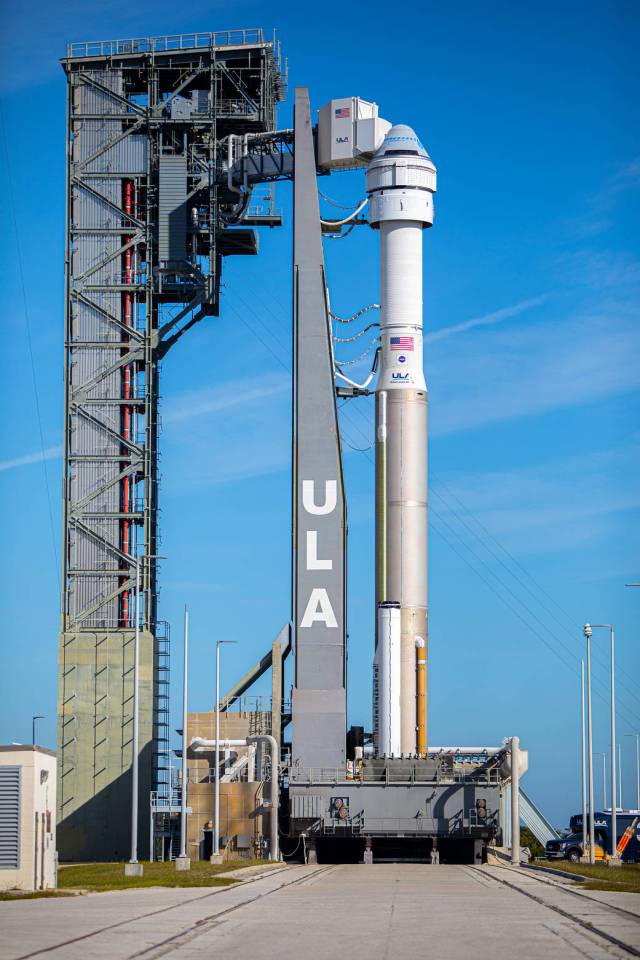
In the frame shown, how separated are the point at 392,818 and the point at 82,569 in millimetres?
22667

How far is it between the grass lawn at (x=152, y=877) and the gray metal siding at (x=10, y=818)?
207 centimetres

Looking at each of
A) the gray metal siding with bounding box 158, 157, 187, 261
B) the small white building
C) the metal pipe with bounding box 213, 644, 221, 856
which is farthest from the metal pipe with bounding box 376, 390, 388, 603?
the small white building

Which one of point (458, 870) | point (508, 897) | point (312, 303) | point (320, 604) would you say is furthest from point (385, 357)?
point (508, 897)

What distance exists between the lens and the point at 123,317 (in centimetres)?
8212

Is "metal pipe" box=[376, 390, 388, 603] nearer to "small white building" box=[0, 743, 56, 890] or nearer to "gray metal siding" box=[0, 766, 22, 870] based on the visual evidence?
"small white building" box=[0, 743, 56, 890]

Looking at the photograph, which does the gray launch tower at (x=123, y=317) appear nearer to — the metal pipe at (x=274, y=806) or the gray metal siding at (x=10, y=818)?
the metal pipe at (x=274, y=806)

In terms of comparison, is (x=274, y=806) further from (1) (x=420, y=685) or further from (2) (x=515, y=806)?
(2) (x=515, y=806)

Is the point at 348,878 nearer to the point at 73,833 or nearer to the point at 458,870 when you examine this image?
the point at 458,870

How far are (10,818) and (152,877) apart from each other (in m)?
7.34

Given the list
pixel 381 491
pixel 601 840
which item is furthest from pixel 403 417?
pixel 601 840

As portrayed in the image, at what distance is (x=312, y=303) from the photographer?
71750 millimetres

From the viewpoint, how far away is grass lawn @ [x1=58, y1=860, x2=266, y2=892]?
40656 mm

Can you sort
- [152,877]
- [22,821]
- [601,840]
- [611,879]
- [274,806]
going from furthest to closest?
[601,840] < [274,806] < [611,879] < [152,877] < [22,821]

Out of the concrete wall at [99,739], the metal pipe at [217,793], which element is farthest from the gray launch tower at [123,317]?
the metal pipe at [217,793]
